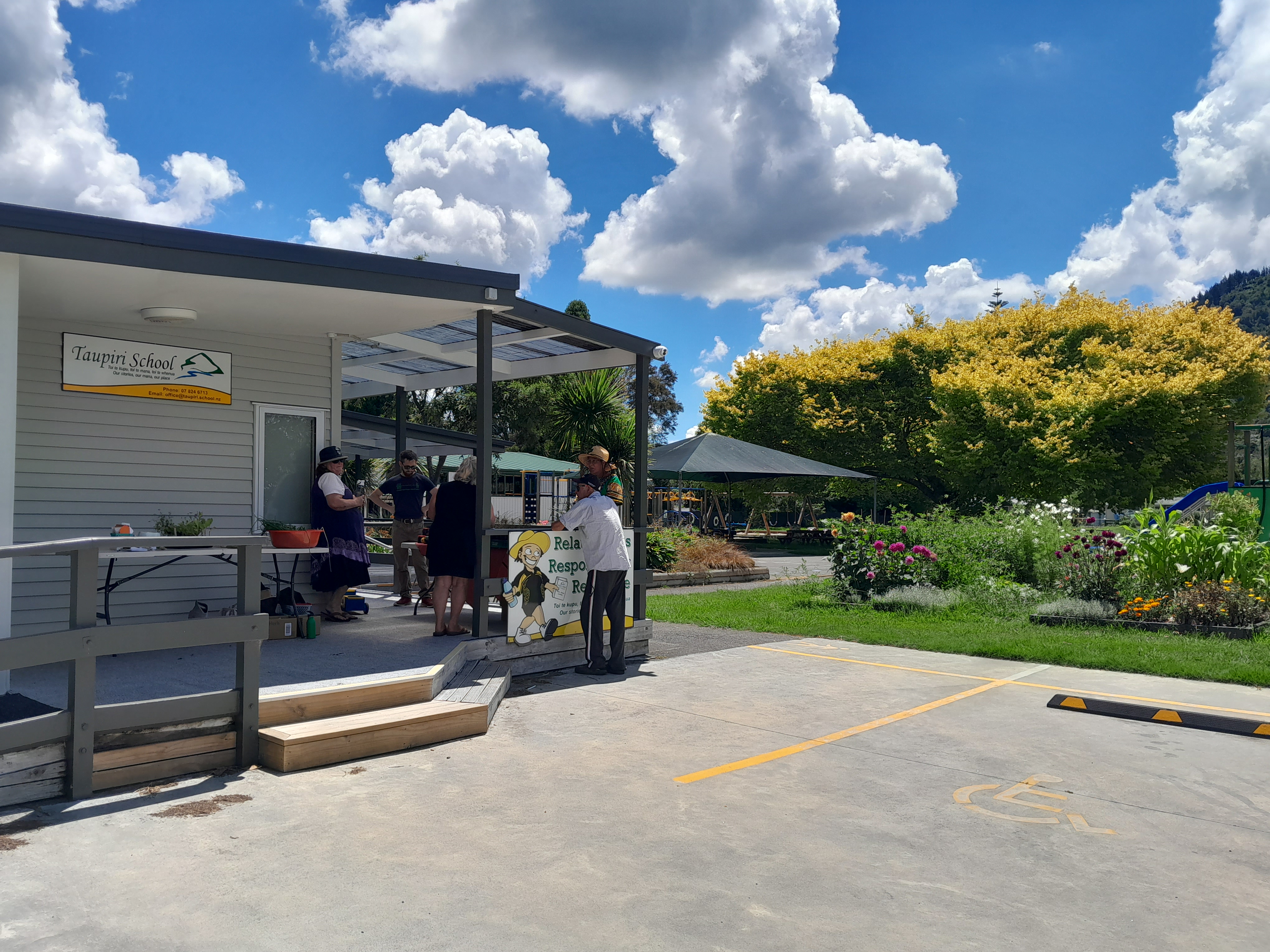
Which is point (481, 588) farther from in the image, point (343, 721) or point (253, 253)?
point (253, 253)

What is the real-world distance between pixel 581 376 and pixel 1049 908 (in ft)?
57.0

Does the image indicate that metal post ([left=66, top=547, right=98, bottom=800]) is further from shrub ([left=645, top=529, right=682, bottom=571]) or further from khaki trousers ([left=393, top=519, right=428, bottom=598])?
shrub ([left=645, top=529, right=682, bottom=571])

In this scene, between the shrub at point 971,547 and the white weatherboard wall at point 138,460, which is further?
the shrub at point 971,547

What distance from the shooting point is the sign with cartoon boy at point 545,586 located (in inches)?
309

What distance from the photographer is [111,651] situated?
4.52m

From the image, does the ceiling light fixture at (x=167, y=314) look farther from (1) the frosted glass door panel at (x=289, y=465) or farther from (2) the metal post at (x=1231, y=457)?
(2) the metal post at (x=1231, y=457)

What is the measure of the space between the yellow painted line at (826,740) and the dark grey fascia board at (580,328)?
13.9 ft

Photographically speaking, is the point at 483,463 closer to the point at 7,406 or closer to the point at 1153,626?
the point at 7,406

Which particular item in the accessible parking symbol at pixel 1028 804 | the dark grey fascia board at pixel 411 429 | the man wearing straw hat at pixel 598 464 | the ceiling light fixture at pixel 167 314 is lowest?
the accessible parking symbol at pixel 1028 804

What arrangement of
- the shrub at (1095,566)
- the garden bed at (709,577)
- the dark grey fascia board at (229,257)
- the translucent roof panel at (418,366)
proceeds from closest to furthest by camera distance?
the dark grey fascia board at (229,257)
the translucent roof panel at (418,366)
the shrub at (1095,566)
the garden bed at (709,577)

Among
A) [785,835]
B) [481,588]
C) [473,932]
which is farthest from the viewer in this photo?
[481,588]

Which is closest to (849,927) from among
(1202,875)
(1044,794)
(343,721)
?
(1202,875)

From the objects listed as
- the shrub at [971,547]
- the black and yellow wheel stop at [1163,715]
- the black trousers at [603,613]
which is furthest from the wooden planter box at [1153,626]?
the black trousers at [603,613]

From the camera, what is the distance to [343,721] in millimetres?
5520
